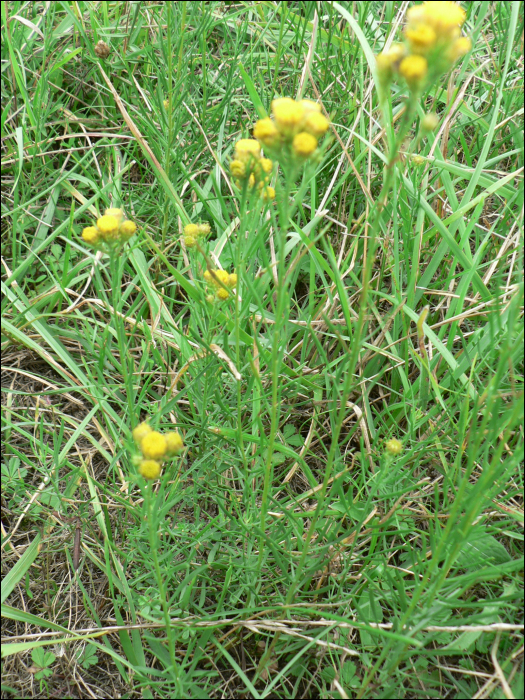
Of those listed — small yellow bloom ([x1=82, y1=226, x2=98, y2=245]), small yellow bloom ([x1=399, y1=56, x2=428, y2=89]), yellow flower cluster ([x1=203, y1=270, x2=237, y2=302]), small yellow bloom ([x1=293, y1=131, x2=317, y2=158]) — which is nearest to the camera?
small yellow bloom ([x1=399, y1=56, x2=428, y2=89])

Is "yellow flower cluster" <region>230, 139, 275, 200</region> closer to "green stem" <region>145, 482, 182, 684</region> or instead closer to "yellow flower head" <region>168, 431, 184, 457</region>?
"yellow flower head" <region>168, 431, 184, 457</region>

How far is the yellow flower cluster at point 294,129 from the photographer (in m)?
1.03

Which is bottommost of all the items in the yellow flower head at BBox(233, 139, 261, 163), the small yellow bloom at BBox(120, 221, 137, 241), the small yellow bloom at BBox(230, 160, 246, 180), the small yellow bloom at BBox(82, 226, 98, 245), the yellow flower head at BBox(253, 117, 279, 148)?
the small yellow bloom at BBox(82, 226, 98, 245)

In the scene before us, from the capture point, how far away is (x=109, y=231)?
133 cm

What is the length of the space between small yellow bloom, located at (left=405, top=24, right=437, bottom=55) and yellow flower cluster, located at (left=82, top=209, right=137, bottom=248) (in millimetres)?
723

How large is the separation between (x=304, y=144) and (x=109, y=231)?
0.53m

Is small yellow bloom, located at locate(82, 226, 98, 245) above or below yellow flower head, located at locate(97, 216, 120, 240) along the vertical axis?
below

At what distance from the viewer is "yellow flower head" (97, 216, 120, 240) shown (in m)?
1.32

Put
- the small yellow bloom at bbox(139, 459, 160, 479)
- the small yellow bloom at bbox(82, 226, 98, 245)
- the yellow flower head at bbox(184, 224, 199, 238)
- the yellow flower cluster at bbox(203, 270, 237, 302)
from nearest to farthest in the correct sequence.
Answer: the small yellow bloom at bbox(139, 459, 160, 479) < the small yellow bloom at bbox(82, 226, 98, 245) < the yellow flower cluster at bbox(203, 270, 237, 302) < the yellow flower head at bbox(184, 224, 199, 238)

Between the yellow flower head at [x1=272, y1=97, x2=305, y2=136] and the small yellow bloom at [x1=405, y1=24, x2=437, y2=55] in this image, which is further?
the yellow flower head at [x1=272, y1=97, x2=305, y2=136]

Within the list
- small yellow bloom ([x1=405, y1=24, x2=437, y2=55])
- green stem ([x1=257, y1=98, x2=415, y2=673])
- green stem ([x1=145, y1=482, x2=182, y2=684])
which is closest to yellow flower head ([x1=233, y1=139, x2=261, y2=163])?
green stem ([x1=257, y1=98, x2=415, y2=673])

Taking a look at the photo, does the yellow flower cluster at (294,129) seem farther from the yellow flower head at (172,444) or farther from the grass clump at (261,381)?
the yellow flower head at (172,444)

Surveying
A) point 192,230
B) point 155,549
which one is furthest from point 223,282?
point 155,549

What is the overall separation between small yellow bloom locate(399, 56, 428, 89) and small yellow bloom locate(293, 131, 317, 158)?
0.18 metres
